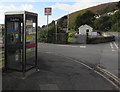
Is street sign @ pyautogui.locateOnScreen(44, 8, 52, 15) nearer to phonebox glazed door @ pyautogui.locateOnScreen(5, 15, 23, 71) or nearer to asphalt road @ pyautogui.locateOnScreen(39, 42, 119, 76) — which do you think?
asphalt road @ pyautogui.locateOnScreen(39, 42, 119, 76)

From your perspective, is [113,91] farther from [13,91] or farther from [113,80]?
[13,91]

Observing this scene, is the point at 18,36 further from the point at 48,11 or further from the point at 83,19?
the point at 83,19

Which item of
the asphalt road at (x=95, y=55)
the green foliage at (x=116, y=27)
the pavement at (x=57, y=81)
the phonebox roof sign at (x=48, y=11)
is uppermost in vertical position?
the green foliage at (x=116, y=27)

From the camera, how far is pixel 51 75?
5.74m

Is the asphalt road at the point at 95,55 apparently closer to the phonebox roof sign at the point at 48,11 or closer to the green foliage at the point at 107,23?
the phonebox roof sign at the point at 48,11

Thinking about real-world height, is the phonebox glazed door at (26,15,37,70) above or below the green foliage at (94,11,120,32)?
below

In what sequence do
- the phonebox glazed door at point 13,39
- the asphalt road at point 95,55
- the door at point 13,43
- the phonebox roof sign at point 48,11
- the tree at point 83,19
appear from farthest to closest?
the tree at point 83,19 → the phonebox roof sign at point 48,11 → the asphalt road at point 95,55 → the door at point 13,43 → the phonebox glazed door at point 13,39

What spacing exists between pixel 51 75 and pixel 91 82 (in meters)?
1.66

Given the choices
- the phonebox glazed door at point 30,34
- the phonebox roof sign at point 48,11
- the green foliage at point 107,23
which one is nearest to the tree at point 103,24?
the green foliage at point 107,23

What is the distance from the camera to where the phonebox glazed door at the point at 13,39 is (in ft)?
18.3

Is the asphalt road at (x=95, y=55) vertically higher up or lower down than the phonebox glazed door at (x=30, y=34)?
lower down

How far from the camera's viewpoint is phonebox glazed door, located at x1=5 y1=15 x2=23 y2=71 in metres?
5.57

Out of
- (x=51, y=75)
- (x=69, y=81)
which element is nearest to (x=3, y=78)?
(x=51, y=75)

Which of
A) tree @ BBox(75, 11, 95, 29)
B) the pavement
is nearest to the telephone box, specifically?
the pavement
